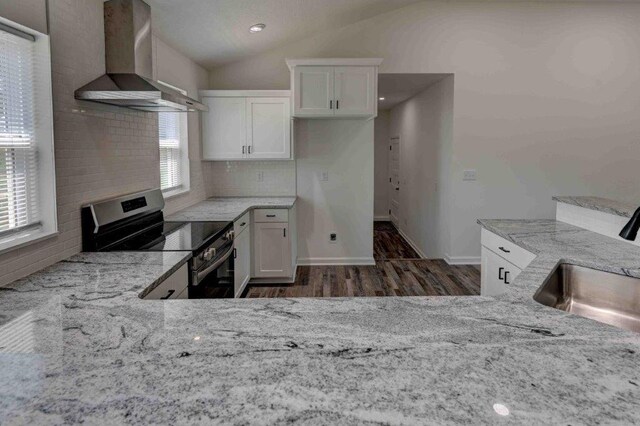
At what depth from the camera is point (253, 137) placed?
4.95 m

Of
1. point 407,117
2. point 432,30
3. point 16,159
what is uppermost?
point 432,30

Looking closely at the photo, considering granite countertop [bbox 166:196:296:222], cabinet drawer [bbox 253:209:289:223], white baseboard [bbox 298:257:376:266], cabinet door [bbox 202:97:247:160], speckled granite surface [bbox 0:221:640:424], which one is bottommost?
white baseboard [bbox 298:257:376:266]

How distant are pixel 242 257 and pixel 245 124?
1552mm

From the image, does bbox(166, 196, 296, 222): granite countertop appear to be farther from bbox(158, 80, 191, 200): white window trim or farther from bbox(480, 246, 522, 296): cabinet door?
bbox(480, 246, 522, 296): cabinet door

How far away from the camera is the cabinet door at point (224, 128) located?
492 centimetres

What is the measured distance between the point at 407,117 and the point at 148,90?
5.75 metres

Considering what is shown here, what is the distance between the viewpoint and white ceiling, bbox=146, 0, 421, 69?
11.4 feet

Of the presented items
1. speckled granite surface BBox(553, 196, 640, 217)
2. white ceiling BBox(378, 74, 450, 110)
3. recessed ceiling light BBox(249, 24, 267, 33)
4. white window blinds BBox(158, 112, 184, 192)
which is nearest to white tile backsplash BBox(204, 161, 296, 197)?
white window blinds BBox(158, 112, 184, 192)

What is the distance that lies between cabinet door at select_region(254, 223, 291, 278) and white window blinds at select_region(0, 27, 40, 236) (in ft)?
8.34

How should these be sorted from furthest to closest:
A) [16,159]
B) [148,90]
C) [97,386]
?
[148,90] < [16,159] < [97,386]

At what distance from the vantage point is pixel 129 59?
2826mm

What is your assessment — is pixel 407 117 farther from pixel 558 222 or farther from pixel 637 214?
pixel 637 214

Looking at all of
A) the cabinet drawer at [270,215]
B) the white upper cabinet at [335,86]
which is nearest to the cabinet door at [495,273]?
the cabinet drawer at [270,215]

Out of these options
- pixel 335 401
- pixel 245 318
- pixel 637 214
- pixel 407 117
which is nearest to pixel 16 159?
pixel 245 318
